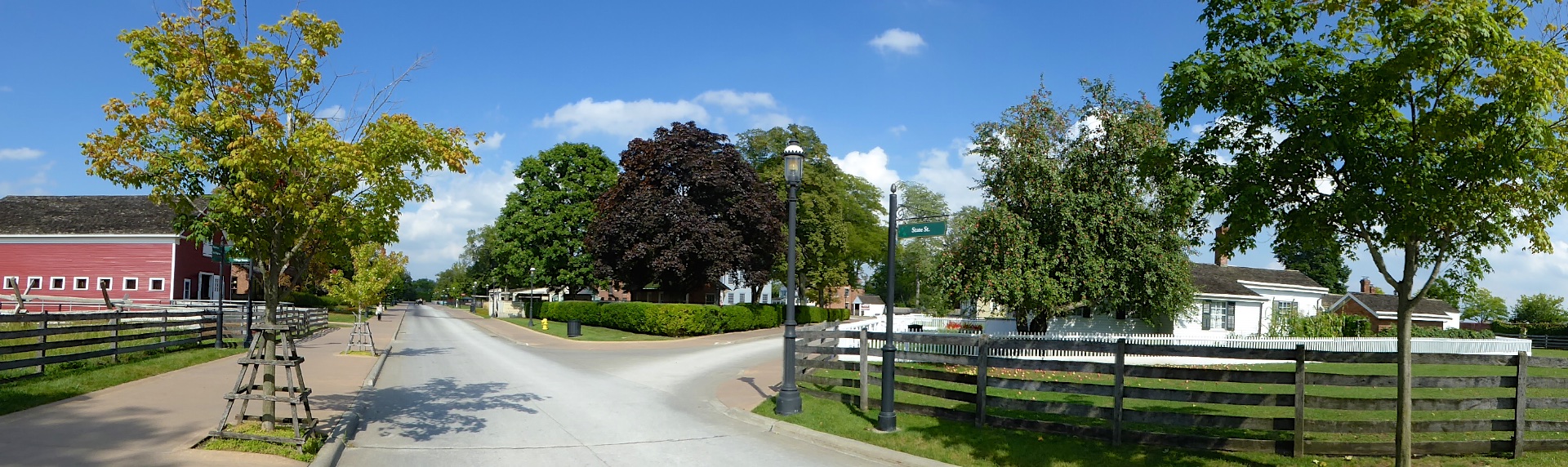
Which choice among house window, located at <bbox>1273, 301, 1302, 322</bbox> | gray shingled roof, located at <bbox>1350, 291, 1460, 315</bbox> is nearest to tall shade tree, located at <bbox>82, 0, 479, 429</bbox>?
house window, located at <bbox>1273, 301, 1302, 322</bbox>

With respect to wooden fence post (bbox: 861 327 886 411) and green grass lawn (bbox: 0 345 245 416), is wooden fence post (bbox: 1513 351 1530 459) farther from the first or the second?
green grass lawn (bbox: 0 345 245 416)

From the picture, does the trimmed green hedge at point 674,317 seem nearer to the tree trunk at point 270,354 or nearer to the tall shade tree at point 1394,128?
the tree trunk at point 270,354

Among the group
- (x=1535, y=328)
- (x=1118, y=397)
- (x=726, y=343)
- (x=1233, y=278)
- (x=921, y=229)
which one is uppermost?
(x=921, y=229)

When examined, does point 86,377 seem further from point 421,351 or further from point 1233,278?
point 1233,278

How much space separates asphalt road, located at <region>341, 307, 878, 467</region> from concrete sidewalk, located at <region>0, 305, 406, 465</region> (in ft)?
2.98

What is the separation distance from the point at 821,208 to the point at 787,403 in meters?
39.8

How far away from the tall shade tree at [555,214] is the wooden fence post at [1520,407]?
157 ft

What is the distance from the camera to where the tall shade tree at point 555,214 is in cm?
5344

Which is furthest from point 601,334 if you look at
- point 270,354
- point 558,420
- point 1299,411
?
point 1299,411

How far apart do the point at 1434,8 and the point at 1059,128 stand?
1660 centimetres

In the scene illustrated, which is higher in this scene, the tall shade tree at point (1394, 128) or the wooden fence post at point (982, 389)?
the tall shade tree at point (1394, 128)

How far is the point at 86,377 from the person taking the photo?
13844 mm

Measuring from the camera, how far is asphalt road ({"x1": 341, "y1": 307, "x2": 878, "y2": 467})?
916 centimetres

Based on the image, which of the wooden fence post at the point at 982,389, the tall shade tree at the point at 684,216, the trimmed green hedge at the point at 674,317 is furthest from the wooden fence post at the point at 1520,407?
the tall shade tree at the point at 684,216
